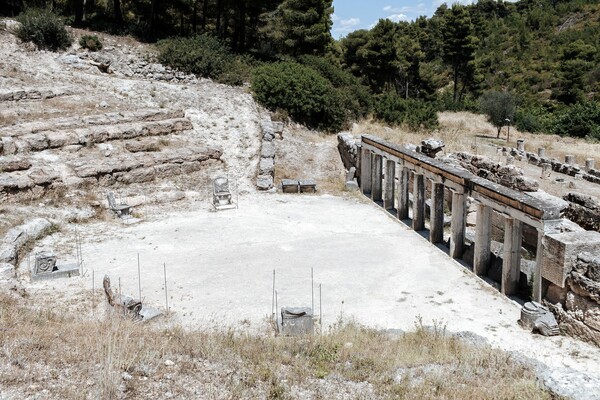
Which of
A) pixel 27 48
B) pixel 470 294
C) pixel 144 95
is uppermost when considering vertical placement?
pixel 27 48

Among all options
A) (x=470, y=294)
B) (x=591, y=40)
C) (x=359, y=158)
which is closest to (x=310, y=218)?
(x=359, y=158)

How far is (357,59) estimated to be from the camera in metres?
54.3

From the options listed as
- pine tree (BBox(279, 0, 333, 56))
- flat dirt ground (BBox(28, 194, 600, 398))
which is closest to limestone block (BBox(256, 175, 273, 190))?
flat dirt ground (BBox(28, 194, 600, 398))

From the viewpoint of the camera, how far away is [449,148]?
30312 millimetres

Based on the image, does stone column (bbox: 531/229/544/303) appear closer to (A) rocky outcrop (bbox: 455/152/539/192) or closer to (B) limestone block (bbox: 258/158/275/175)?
(A) rocky outcrop (bbox: 455/152/539/192)

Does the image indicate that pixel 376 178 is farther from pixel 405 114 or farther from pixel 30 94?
pixel 30 94

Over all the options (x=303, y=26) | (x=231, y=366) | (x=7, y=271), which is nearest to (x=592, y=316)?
(x=231, y=366)

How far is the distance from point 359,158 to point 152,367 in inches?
685

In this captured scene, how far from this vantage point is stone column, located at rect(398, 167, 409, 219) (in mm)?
19938

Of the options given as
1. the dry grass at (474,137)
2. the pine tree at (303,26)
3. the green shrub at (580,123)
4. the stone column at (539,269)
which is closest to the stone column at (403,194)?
the stone column at (539,269)

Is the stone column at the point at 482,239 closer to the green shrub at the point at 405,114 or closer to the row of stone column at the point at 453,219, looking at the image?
the row of stone column at the point at 453,219

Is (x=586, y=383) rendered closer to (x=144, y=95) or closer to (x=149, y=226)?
(x=149, y=226)

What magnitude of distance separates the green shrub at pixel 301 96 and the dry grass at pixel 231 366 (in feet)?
71.9

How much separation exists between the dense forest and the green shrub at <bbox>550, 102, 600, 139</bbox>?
8 centimetres
